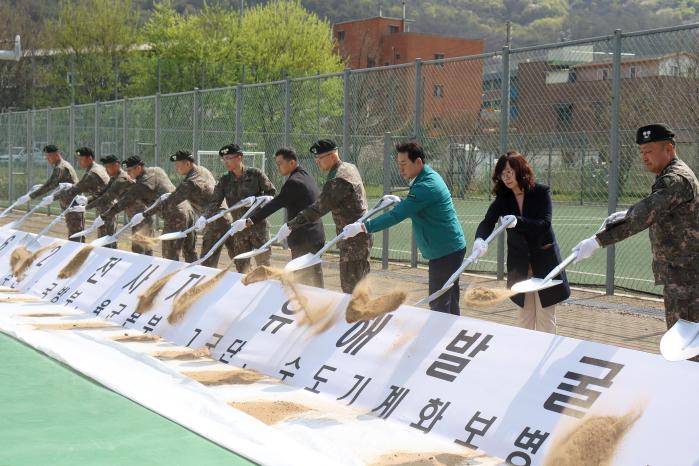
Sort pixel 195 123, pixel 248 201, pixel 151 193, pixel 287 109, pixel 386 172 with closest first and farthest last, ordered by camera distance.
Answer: pixel 248 201 → pixel 151 193 → pixel 386 172 → pixel 287 109 → pixel 195 123

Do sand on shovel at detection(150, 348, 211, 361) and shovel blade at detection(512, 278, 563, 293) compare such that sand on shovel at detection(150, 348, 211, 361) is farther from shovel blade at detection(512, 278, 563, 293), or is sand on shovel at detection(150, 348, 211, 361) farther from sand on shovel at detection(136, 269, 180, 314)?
shovel blade at detection(512, 278, 563, 293)

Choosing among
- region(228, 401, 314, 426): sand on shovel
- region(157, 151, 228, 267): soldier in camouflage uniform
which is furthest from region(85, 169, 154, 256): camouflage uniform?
region(228, 401, 314, 426): sand on shovel

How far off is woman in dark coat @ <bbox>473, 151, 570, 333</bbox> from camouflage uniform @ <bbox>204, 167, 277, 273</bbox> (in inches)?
162

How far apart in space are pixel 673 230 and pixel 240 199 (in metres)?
5.75

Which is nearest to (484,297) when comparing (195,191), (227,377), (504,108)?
(227,377)

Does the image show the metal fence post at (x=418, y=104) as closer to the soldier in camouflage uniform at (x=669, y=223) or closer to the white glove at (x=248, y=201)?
the white glove at (x=248, y=201)

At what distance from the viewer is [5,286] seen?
39.1ft

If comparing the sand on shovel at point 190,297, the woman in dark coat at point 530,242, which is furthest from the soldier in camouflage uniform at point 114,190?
the woman in dark coat at point 530,242

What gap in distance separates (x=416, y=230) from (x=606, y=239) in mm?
1967

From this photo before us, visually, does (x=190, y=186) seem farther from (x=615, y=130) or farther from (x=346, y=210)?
(x=615, y=130)

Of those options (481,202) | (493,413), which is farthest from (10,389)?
(481,202)

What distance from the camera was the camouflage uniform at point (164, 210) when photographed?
37.9 feet

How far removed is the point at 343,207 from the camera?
8719 millimetres

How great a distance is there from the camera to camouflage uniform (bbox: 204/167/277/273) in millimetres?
10430
